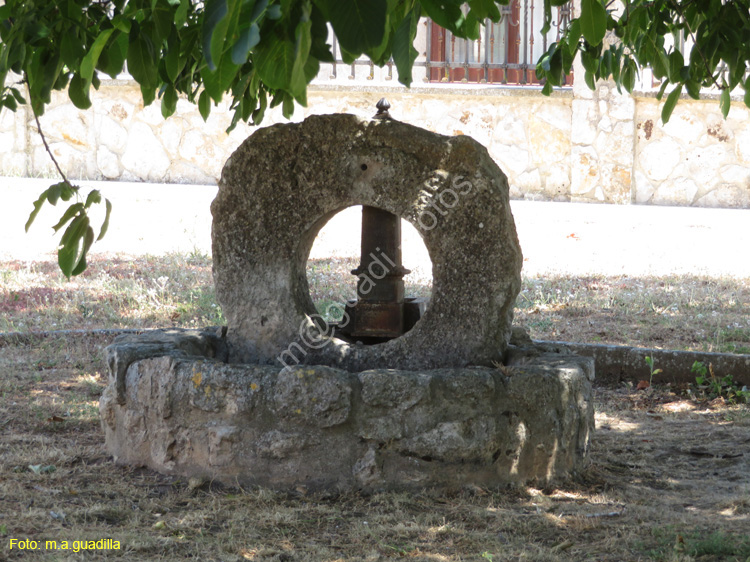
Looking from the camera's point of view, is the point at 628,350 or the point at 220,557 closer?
the point at 220,557

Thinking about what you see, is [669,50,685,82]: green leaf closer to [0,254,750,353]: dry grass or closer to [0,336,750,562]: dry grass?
[0,336,750,562]: dry grass

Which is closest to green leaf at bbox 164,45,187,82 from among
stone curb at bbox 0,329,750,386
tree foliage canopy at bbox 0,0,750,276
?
tree foliage canopy at bbox 0,0,750,276

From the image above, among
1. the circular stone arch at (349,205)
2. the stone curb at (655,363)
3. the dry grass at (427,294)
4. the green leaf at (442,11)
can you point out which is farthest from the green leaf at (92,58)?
the dry grass at (427,294)

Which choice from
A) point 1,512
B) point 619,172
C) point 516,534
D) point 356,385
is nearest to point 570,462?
point 516,534

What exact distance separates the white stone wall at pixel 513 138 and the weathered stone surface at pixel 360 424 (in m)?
6.96

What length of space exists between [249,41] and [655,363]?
435cm

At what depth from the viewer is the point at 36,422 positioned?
425cm

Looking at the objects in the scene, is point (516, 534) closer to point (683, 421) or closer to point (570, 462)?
point (570, 462)

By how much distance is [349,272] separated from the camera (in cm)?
765

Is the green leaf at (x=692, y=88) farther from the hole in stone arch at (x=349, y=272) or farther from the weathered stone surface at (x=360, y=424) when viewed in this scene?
the hole in stone arch at (x=349, y=272)

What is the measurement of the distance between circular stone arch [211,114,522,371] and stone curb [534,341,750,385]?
135 centimetres

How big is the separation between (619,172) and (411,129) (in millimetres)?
6703

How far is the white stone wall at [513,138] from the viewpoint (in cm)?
966

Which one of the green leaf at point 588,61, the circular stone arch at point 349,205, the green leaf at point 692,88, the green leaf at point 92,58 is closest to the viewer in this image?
the green leaf at point 92,58
